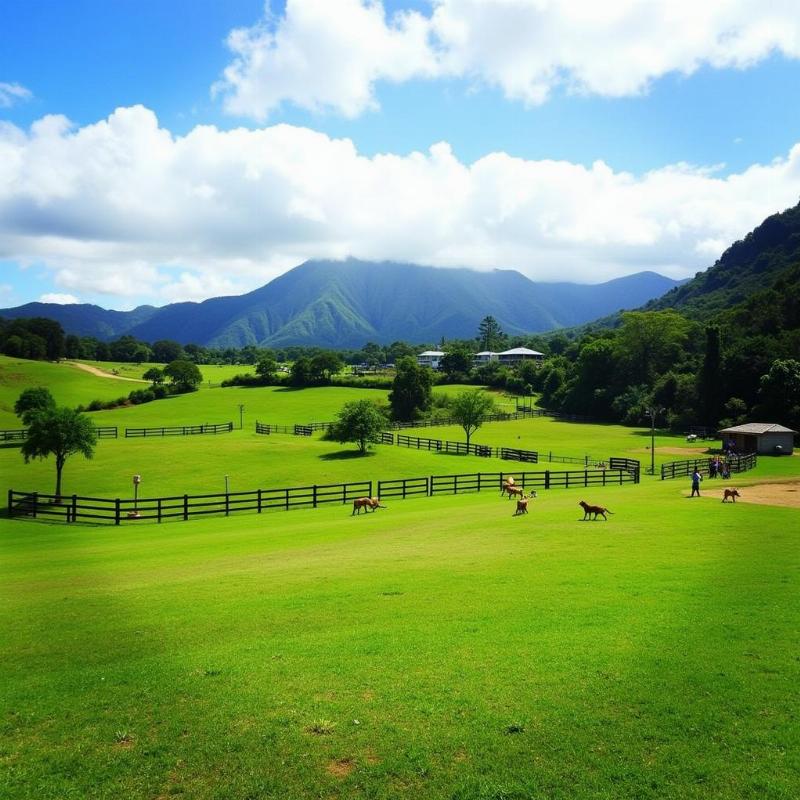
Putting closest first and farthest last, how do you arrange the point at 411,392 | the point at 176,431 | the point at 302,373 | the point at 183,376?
the point at 176,431, the point at 411,392, the point at 183,376, the point at 302,373

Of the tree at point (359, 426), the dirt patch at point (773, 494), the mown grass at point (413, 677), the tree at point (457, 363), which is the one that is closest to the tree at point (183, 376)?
the tree at point (457, 363)

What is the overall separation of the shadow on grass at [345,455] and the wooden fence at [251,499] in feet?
36.2

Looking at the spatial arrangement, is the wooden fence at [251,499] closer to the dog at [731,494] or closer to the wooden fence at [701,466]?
the wooden fence at [701,466]

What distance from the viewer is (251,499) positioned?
30.2 meters

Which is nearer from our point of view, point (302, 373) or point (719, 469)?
point (719, 469)

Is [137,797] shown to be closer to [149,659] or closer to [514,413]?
[149,659]

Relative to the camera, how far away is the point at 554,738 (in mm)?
6867

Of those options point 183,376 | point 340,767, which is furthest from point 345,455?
point 183,376

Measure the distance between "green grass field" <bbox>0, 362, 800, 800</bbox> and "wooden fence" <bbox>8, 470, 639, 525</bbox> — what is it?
9.47 m

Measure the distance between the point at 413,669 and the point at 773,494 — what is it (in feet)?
87.7

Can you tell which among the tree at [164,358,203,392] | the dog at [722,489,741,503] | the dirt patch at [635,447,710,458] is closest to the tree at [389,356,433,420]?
the dirt patch at [635,447,710,458]

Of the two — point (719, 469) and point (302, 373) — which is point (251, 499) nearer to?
point (719, 469)

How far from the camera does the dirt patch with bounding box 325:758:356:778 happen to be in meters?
6.37

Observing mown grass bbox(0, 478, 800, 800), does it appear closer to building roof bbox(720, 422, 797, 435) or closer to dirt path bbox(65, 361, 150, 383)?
building roof bbox(720, 422, 797, 435)
